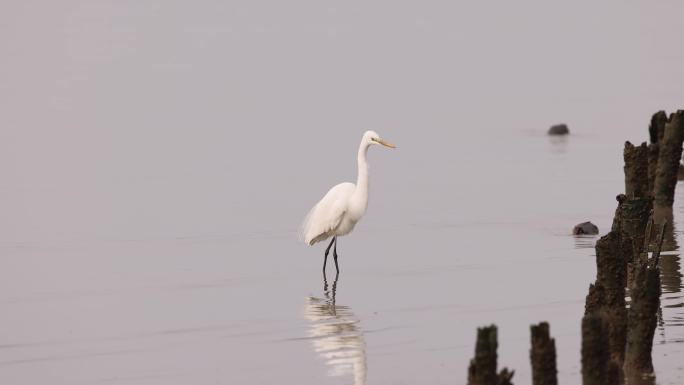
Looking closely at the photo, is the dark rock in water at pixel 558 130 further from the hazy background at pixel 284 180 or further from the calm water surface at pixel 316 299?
the calm water surface at pixel 316 299

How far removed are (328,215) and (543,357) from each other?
9460mm

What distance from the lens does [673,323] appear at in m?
13.4

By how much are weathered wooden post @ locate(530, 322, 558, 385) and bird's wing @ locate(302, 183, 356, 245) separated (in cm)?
929

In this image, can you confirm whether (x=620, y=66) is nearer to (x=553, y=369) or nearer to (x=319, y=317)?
(x=319, y=317)

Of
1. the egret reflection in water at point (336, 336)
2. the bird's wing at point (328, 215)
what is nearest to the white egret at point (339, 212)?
the bird's wing at point (328, 215)

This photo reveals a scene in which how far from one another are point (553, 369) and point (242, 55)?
51.8 m

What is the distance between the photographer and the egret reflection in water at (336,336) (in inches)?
497

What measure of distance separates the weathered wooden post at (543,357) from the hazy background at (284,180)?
2.68m

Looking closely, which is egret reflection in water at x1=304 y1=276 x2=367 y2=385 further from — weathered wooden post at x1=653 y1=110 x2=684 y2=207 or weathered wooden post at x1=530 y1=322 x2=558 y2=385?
weathered wooden post at x1=653 y1=110 x2=684 y2=207

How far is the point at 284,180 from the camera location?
2777 cm

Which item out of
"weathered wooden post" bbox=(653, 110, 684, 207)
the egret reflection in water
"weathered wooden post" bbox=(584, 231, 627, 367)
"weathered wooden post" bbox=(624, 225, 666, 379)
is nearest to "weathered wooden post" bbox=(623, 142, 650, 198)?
"weathered wooden post" bbox=(653, 110, 684, 207)

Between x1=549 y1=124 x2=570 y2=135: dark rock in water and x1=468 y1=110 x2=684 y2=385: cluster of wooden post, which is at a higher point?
x1=549 y1=124 x2=570 y2=135: dark rock in water

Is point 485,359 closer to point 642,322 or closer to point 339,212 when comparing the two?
point 642,322

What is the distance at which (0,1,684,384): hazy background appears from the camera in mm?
14516
